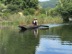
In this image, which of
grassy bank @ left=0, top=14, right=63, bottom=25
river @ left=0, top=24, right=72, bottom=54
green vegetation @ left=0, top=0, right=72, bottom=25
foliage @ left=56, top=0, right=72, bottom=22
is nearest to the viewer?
river @ left=0, top=24, right=72, bottom=54

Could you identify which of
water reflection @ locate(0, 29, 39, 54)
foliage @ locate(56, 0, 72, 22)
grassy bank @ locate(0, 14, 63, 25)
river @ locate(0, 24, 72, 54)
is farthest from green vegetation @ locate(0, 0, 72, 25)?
water reflection @ locate(0, 29, 39, 54)

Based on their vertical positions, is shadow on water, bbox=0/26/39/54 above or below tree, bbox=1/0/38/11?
below

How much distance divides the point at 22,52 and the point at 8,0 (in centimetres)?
5019

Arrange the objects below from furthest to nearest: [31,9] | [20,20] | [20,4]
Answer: [31,9] < [20,4] < [20,20]

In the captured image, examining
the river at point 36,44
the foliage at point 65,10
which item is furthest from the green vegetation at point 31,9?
the river at point 36,44

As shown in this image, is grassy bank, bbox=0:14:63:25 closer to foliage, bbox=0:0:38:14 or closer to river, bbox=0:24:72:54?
foliage, bbox=0:0:38:14

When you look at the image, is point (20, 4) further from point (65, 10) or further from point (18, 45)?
point (18, 45)

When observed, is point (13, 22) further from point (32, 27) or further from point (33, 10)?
point (33, 10)

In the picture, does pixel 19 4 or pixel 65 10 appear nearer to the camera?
pixel 19 4

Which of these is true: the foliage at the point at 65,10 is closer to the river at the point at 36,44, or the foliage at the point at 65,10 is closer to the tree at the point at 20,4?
the tree at the point at 20,4

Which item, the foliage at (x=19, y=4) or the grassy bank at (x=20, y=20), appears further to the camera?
the foliage at (x=19, y=4)

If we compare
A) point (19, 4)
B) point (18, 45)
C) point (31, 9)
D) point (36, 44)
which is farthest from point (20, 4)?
point (18, 45)

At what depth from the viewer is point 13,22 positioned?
44531 mm

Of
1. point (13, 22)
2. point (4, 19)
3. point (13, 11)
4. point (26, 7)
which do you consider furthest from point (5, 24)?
point (26, 7)
